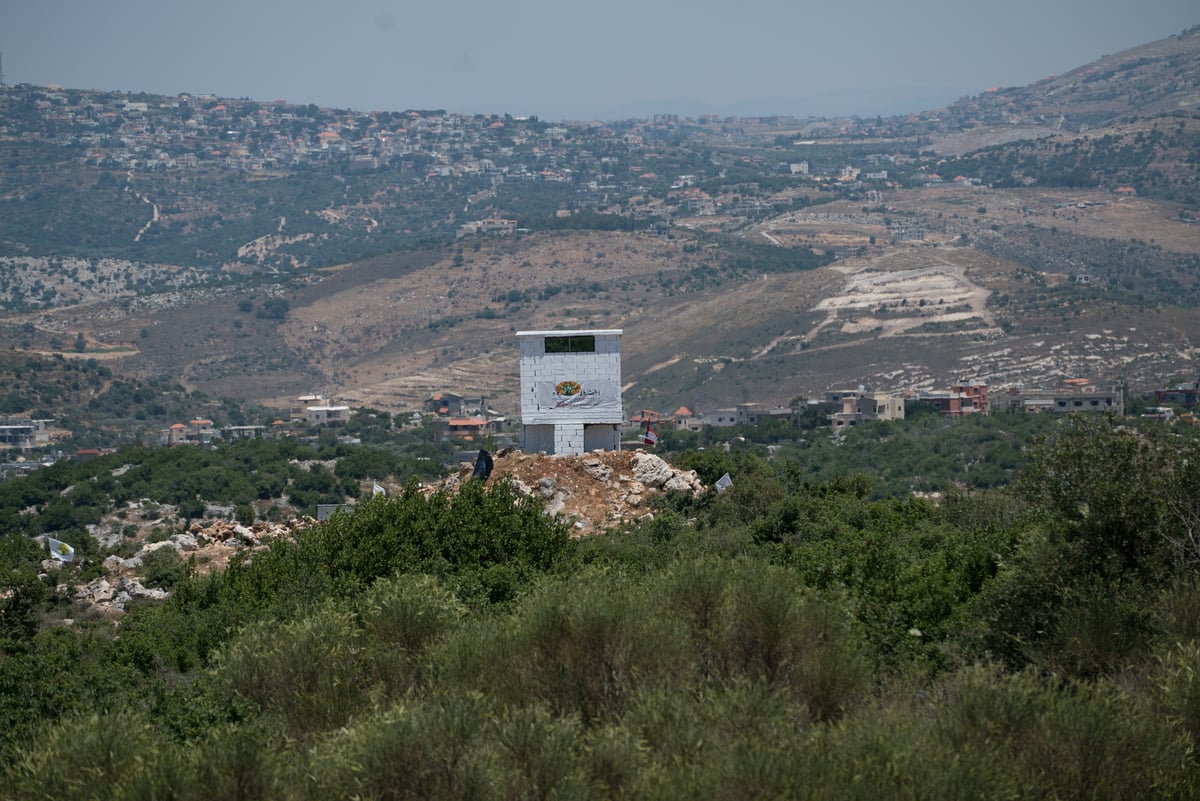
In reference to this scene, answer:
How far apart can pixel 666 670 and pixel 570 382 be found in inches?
798

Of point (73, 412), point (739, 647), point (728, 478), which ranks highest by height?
point (739, 647)

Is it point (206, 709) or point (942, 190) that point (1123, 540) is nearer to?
point (206, 709)

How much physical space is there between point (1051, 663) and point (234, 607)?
14018 mm

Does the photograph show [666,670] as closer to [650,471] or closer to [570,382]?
[650,471]

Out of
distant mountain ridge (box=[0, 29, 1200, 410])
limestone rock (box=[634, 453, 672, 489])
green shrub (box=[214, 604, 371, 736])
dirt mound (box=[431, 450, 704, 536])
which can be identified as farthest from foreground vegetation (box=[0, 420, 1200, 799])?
distant mountain ridge (box=[0, 29, 1200, 410])

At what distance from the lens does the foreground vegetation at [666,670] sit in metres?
13.6

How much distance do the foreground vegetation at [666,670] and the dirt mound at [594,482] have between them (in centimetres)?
578

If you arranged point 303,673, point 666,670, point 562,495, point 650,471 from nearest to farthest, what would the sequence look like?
point 666,670 < point 303,673 < point 562,495 < point 650,471

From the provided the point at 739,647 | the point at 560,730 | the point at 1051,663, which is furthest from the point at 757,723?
the point at 1051,663

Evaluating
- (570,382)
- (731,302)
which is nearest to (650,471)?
(570,382)

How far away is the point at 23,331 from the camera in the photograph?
146 meters

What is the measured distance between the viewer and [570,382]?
3672cm

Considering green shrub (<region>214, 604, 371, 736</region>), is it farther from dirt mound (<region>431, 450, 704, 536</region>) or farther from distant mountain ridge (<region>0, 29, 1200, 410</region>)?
distant mountain ridge (<region>0, 29, 1200, 410</region>)

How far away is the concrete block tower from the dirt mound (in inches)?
32.3
